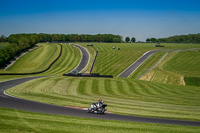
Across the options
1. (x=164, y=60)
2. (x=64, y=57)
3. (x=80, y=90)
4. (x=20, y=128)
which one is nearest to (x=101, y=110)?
(x=20, y=128)

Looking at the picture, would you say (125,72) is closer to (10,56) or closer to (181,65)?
(181,65)

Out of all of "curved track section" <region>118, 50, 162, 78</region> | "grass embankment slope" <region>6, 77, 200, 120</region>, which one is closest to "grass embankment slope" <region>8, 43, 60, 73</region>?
"curved track section" <region>118, 50, 162, 78</region>

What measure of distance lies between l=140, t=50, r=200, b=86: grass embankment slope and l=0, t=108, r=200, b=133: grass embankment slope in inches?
1773

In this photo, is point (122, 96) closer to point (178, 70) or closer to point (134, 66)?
point (178, 70)

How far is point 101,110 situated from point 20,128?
1024 centimetres

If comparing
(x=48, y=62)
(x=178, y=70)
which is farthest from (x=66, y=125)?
(x=48, y=62)

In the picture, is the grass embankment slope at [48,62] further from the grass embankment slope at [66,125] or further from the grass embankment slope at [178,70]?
the grass embankment slope at [66,125]

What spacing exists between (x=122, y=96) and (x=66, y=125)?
22.0m

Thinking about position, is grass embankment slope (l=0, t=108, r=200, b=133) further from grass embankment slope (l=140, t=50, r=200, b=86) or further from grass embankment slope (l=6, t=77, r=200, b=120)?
grass embankment slope (l=140, t=50, r=200, b=86)

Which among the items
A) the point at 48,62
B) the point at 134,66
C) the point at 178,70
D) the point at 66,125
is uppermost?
the point at 48,62

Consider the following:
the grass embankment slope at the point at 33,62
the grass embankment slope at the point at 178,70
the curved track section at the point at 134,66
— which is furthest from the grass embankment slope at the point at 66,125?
the grass embankment slope at the point at 33,62

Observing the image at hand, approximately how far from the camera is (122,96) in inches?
1547

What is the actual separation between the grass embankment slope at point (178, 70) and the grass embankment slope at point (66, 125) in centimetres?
4503

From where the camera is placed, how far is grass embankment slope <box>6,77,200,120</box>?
2768cm
